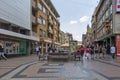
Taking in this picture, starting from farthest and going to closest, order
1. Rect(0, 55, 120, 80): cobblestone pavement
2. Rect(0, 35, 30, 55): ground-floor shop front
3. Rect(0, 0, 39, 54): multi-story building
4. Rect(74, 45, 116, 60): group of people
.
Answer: Rect(0, 35, 30, 55): ground-floor shop front → Rect(0, 0, 39, 54): multi-story building → Rect(74, 45, 116, 60): group of people → Rect(0, 55, 120, 80): cobblestone pavement

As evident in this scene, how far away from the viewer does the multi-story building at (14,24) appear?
39.1 metres

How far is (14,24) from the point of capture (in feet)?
148

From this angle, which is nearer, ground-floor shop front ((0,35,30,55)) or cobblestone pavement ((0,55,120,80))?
cobblestone pavement ((0,55,120,80))

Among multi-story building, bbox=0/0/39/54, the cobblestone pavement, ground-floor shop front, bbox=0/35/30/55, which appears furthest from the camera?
ground-floor shop front, bbox=0/35/30/55

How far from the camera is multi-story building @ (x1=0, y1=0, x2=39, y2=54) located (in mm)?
39062

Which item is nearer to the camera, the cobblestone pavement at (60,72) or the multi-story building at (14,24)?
the cobblestone pavement at (60,72)

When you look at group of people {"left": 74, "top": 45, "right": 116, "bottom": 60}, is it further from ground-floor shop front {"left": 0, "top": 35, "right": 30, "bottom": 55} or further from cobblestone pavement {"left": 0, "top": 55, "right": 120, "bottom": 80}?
ground-floor shop front {"left": 0, "top": 35, "right": 30, "bottom": 55}

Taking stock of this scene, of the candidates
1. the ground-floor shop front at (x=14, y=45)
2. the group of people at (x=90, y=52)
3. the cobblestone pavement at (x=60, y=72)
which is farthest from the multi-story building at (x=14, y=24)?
the cobblestone pavement at (x=60, y=72)

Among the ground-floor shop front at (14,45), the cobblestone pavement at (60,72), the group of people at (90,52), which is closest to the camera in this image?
the cobblestone pavement at (60,72)

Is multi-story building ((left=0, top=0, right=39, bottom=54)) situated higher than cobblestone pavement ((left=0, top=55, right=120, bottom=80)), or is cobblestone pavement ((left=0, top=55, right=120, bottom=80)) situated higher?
multi-story building ((left=0, top=0, right=39, bottom=54))

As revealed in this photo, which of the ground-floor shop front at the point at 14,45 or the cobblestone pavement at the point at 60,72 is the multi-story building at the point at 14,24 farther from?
the cobblestone pavement at the point at 60,72

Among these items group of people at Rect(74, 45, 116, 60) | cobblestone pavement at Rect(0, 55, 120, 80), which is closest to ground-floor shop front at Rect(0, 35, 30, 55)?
group of people at Rect(74, 45, 116, 60)

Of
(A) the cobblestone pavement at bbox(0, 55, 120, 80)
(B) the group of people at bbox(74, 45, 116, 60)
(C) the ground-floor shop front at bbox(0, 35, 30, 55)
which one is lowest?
(A) the cobblestone pavement at bbox(0, 55, 120, 80)

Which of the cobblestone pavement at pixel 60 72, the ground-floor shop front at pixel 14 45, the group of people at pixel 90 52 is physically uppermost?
the ground-floor shop front at pixel 14 45
